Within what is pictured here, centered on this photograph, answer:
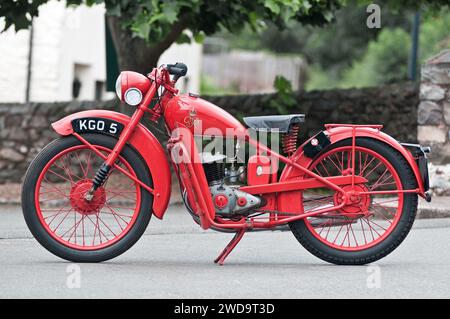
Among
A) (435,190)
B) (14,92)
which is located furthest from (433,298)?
(14,92)

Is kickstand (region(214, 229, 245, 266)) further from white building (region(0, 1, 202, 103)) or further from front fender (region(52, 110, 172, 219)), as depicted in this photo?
white building (region(0, 1, 202, 103))

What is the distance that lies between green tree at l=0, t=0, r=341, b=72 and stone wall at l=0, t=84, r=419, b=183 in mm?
1201

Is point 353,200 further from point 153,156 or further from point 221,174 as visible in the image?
point 153,156

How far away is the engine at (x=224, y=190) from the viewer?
7605mm

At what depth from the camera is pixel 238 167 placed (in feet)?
25.4

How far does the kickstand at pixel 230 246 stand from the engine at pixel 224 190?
5.3 inches

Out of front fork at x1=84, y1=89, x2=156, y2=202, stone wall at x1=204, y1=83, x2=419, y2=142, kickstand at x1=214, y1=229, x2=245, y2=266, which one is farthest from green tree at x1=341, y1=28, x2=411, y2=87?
front fork at x1=84, y1=89, x2=156, y2=202

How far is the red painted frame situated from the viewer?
7.56 m

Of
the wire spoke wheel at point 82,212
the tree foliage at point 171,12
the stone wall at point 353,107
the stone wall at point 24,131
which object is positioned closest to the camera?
the wire spoke wheel at point 82,212

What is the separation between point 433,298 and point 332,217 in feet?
4.47

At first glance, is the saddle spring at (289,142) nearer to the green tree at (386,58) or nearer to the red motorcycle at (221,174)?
the red motorcycle at (221,174)

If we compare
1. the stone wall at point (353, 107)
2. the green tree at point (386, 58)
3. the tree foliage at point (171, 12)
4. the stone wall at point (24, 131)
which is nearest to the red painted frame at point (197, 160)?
the tree foliage at point (171, 12)

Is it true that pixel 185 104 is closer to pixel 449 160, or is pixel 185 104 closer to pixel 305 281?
pixel 305 281

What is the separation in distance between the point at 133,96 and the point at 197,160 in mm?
576
